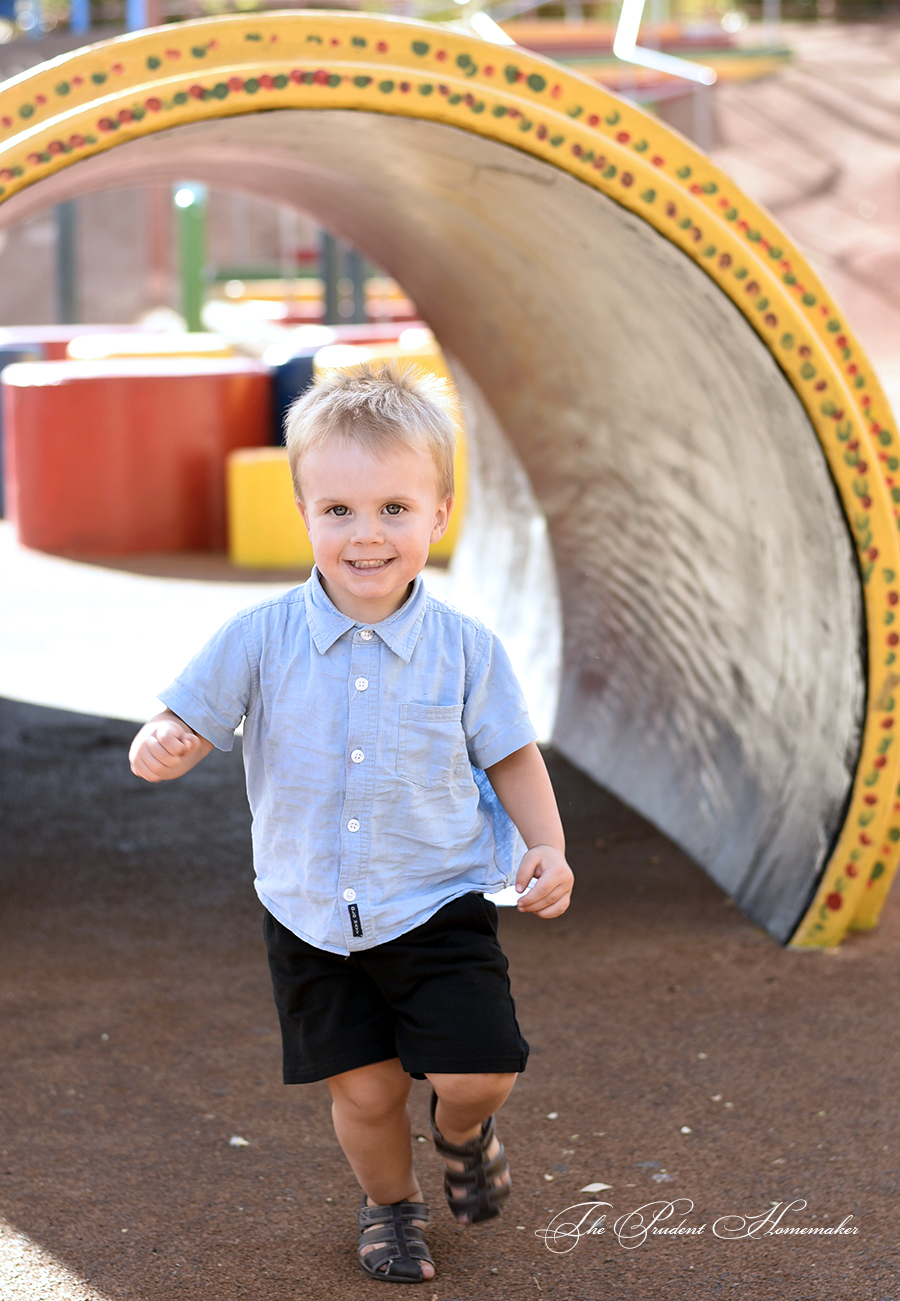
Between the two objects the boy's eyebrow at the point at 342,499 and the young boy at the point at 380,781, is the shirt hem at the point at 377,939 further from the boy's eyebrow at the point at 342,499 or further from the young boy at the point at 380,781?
the boy's eyebrow at the point at 342,499

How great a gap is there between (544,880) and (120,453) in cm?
901

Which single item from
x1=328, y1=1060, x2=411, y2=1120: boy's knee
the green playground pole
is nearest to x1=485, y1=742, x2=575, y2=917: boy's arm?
x1=328, y1=1060, x2=411, y2=1120: boy's knee

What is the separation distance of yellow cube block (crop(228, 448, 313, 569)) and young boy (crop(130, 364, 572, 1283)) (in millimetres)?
Result: 8097

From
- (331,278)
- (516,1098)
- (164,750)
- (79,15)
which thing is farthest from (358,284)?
(164,750)

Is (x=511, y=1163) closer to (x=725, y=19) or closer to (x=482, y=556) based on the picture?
(x=482, y=556)

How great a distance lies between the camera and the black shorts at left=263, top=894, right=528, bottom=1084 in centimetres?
243

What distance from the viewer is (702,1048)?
3486 mm

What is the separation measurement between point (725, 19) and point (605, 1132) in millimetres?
36701

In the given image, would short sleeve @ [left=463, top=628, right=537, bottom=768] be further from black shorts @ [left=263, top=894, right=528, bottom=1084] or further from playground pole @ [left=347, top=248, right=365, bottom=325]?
playground pole @ [left=347, top=248, right=365, bottom=325]

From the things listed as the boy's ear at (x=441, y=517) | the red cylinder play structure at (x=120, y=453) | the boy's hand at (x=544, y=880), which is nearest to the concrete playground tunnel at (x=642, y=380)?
the boy's ear at (x=441, y=517)

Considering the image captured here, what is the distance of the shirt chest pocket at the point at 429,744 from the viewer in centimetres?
247

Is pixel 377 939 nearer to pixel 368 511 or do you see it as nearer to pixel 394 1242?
pixel 394 1242

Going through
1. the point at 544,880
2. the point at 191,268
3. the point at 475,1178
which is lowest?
the point at 475,1178

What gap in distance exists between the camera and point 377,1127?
2.53 metres
